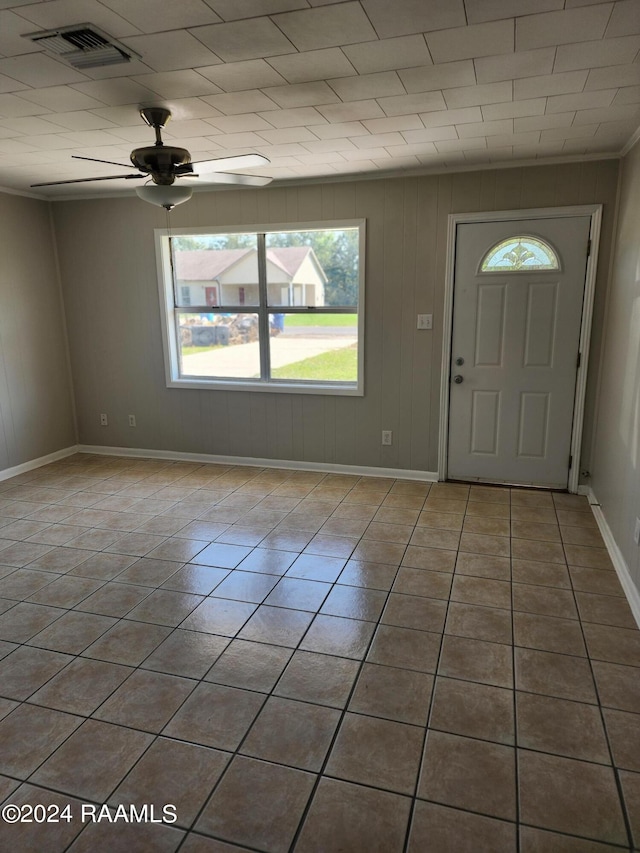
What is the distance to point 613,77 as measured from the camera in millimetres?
2359

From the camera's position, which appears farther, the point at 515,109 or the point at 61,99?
the point at 515,109

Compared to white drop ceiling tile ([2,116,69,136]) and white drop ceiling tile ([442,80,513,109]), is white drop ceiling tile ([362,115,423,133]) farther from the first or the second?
white drop ceiling tile ([2,116,69,136])

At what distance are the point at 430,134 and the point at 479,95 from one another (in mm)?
633

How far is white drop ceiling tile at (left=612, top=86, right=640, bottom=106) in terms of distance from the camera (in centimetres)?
249

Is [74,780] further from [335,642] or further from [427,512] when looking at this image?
[427,512]

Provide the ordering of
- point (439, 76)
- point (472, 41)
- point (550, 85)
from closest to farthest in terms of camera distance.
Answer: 1. point (472, 41)
2. point (439, 76)
3. point (550, 85)

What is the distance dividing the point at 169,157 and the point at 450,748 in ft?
9.35

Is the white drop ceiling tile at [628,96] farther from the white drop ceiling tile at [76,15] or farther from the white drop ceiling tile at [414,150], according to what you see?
the white drop ceiling tile at [76,15]

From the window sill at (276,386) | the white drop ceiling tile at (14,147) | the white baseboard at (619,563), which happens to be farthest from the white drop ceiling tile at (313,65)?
the white baseboard at (619,563)

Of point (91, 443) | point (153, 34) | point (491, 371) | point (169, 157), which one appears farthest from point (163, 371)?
point (153, 34)

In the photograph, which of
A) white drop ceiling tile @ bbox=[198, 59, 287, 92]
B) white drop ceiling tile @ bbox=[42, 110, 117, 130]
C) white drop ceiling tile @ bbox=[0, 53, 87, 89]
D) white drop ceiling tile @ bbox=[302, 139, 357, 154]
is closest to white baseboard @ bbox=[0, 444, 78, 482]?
white drop ceiling tile @ bbox=[42, 110, 117, 130]

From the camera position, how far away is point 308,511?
3932 millimetres

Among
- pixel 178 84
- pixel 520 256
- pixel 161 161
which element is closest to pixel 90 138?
pixel 161 161

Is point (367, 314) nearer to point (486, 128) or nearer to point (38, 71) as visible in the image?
point (486, 128)
